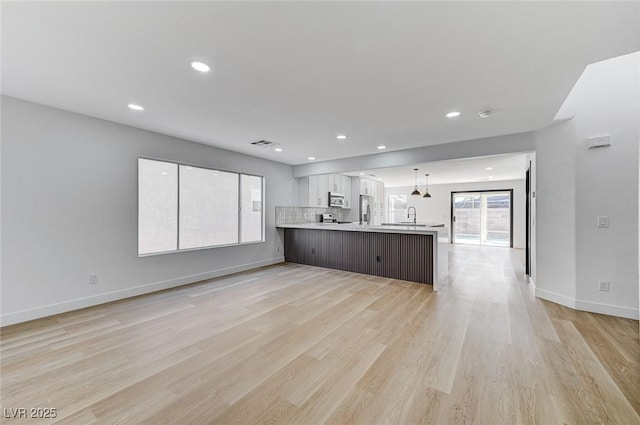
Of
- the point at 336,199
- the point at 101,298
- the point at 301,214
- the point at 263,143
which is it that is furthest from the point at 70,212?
the point at 336,199

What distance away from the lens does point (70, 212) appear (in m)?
3.23

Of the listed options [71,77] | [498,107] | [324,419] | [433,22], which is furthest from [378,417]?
[71,77]

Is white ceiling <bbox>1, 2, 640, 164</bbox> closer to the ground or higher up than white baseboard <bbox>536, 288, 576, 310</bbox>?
higher up

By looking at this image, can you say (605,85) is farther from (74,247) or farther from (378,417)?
(74,247)

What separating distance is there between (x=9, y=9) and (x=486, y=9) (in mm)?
2861

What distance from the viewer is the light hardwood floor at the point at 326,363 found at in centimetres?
162

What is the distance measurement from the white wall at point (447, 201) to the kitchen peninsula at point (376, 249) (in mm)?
5660

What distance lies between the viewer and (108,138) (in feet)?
11.6

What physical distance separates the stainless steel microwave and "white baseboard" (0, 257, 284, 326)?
3405 millimetres

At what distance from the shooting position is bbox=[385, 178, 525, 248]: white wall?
8898mm

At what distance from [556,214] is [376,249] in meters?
2.71

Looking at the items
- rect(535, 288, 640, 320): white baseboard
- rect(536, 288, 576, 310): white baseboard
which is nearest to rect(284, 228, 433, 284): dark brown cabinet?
rect(536, 288, 576, 310): white baseboard

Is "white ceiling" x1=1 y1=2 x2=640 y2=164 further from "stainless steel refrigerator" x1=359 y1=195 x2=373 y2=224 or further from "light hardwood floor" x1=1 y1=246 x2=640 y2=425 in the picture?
"stainless steel refrigerator" x1=359 y1=195 x2=373 y2=224

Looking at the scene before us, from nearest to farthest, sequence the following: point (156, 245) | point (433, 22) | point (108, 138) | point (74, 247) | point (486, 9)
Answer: point (486, 9)
point (433, 22)
point (74, 247)
point (108, 138)
point (156, 245)
